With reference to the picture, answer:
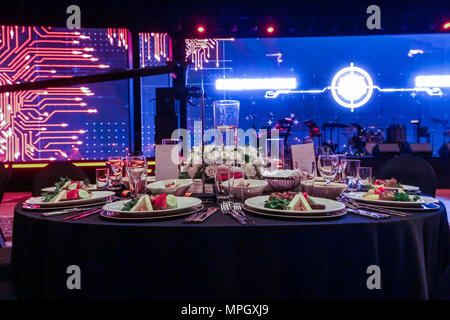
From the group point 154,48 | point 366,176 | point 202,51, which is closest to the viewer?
point 366,176

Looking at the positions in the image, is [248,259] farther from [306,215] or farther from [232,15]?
[232,15]

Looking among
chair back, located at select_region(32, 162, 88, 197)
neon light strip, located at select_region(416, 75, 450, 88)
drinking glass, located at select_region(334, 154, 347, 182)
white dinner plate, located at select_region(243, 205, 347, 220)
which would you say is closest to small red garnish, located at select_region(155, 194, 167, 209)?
white dinner plate, located at select_region(243, 205, 347, 220)

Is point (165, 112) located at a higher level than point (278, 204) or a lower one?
higher

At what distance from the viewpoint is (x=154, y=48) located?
677 centimetres

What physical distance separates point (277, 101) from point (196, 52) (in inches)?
107

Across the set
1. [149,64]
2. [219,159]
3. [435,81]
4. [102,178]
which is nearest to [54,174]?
[102,178]

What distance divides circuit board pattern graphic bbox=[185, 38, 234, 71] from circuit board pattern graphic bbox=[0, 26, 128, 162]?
1680 millimetres

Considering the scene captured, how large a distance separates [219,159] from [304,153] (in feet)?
1.38

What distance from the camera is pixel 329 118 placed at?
30.6ft

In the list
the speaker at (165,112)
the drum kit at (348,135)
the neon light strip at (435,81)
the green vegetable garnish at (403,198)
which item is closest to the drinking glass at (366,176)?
the green vegetable garnish at (403,198)

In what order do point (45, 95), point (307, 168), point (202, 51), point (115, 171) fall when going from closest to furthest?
point (307, 168)
point (115, 171)
point (45, 95)
point (202, 51)

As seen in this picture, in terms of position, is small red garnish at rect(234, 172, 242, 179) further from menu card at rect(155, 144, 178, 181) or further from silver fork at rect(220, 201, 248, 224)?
menu card at rect(155, 144, 178, 181)

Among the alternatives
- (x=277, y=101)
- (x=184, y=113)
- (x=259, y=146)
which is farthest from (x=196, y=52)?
(x=259, y=146)

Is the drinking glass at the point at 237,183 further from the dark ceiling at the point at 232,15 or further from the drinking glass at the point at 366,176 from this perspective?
the dark ceiling at the point at 232,15
